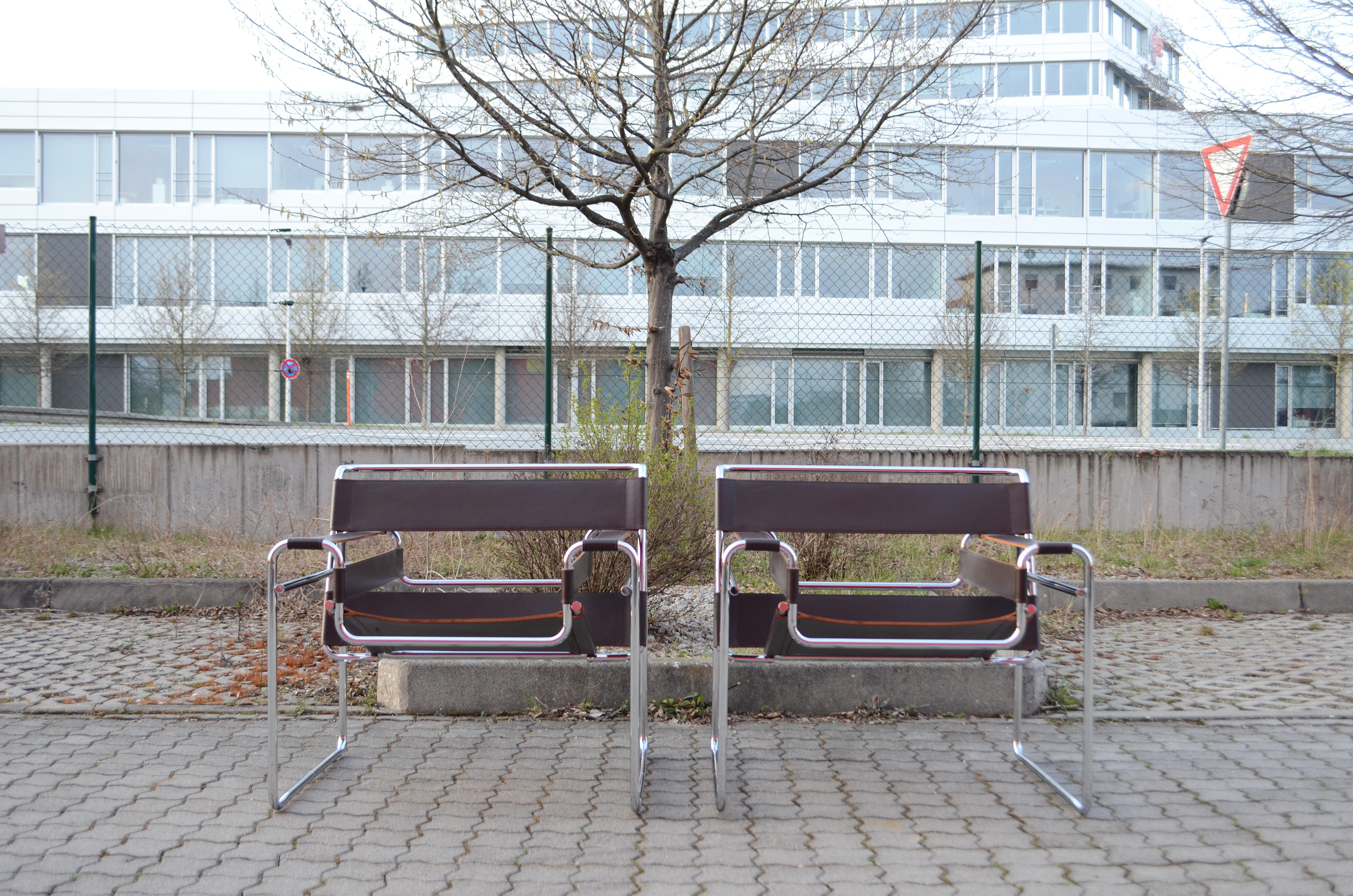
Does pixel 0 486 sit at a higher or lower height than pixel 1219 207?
lower

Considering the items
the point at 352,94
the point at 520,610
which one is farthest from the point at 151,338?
the point at 520,610

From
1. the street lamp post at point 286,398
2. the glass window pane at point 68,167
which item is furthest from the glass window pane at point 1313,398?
the glass window pane at point 68,167

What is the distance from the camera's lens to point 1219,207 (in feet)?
26.9

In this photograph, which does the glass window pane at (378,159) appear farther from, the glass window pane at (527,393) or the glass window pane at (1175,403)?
the glass window pane at (1175,403)

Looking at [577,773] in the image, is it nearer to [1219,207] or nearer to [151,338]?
[1219,207]

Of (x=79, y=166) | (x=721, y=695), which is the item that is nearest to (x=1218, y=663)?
(x=721, y=695)

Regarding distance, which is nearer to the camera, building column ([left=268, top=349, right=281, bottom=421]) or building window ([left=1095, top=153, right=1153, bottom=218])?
building column ([left=268, top=349, right=281, bottom=421])

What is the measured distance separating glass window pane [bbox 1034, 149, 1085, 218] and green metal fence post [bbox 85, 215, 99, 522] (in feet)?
94.7

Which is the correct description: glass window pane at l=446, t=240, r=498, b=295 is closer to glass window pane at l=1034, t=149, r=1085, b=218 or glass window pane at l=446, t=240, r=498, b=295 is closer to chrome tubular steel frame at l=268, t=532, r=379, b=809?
chrome tubular steel frame at l=268, t=532, r=379, b=809

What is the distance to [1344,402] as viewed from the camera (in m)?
11.9

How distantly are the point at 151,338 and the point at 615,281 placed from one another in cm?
1015

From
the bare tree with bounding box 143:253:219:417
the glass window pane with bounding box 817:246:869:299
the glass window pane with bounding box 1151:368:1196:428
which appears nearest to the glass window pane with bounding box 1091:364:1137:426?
the glass window pane with bounding box 1151:368:1196:428

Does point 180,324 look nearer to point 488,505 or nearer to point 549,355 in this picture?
point 549,355

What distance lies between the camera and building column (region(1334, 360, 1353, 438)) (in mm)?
11031
